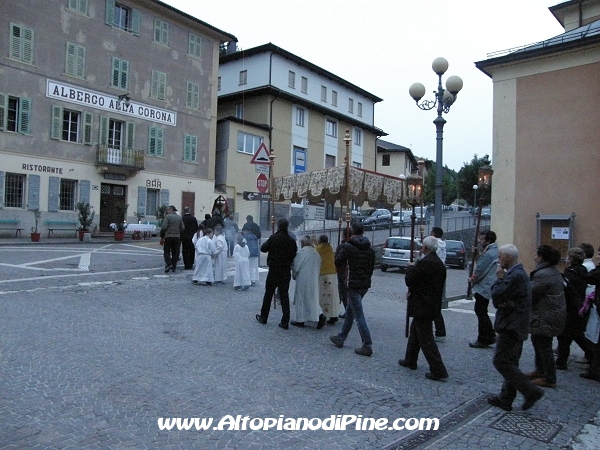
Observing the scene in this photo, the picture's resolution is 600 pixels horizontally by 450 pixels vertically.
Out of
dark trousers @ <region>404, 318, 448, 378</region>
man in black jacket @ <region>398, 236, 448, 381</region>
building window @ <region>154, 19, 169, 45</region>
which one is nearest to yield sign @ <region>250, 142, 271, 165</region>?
man in black jacket @ <region>398, 236, 448, 381</region>

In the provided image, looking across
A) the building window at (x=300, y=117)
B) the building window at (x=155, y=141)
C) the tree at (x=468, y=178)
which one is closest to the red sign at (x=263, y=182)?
the building window at (x=155, y=141)

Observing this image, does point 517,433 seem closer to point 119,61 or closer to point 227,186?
point 119,61

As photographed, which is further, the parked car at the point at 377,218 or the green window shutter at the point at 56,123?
the parked car at the point at 377,218

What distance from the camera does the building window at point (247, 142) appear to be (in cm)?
3622

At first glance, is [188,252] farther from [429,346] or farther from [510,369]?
[510,369]

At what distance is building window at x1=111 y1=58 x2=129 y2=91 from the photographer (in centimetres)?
2880

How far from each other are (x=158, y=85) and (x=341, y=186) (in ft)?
79.0

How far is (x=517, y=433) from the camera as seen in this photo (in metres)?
4.61

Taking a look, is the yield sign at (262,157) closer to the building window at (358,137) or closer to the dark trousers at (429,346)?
the dark trousers at (429,346)

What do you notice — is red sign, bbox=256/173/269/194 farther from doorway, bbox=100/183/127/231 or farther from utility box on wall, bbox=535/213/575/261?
doorway, bbox=100/183/127/231

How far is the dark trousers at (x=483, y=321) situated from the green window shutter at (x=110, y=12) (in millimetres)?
27131

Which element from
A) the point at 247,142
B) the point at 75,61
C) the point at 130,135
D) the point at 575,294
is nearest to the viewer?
the point at 575,294

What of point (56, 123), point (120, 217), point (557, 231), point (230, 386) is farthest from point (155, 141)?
point (230, 386)

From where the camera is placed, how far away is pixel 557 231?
1653cm
